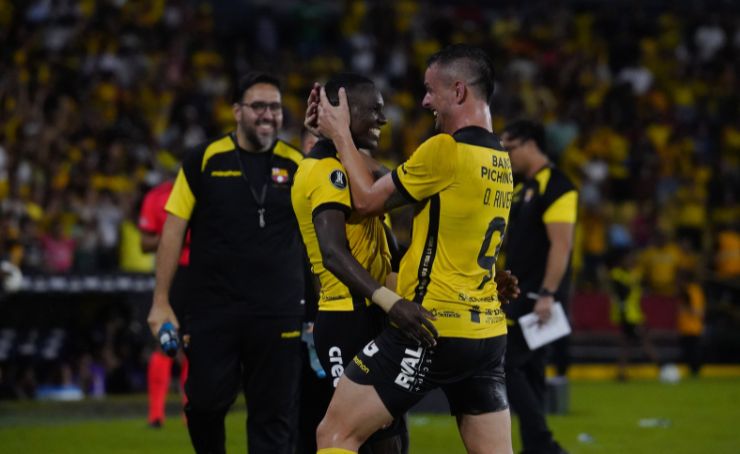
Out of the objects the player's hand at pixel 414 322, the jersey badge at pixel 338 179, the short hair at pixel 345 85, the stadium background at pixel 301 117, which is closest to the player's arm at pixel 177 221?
the short hair at pixel 345 85

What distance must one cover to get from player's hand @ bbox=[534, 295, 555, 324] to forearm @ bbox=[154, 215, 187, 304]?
305cm

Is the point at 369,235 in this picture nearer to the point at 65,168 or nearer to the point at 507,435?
the point at 507,435

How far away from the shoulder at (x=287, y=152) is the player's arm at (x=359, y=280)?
2219 millimetres

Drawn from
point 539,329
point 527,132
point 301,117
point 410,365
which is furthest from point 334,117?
point 301,117

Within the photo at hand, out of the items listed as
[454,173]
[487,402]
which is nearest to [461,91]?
[454,173]

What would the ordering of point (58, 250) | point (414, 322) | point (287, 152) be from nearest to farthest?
point (414, 322), point (287, 152), point (58, 250)

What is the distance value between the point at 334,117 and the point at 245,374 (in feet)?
7.85

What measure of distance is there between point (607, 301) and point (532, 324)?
12477 mm

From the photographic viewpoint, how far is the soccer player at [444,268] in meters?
6.12

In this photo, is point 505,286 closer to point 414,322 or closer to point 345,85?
point 414,322

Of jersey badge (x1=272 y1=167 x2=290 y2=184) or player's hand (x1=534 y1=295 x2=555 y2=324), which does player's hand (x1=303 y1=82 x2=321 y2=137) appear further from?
player's hand (x1=534 y1=295 x2=555 y2=324)

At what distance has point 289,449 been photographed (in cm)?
810

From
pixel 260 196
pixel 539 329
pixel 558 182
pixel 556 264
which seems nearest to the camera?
pixel 260 196

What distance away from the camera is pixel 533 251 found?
10422 millimetres
